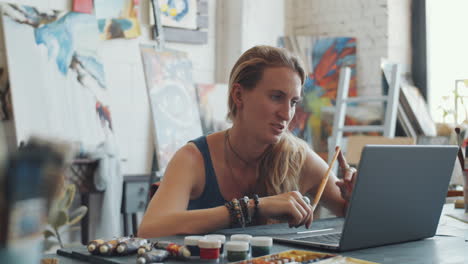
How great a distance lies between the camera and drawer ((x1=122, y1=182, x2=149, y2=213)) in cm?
329

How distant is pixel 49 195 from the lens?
386 mm

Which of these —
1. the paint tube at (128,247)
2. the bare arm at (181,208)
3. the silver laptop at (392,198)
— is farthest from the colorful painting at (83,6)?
the paint tube at (128,247)

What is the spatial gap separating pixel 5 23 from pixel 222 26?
5.48 feet

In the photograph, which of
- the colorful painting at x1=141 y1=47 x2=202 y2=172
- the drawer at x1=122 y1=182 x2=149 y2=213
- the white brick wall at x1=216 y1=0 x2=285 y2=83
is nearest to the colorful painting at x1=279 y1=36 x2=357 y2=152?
the white brick wall at x1=216 y1=0 x2=285 y2=83

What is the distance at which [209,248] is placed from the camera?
3.26ft

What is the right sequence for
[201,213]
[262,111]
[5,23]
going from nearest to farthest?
1. [201,213]
2. [262,111]
3. [5,23]

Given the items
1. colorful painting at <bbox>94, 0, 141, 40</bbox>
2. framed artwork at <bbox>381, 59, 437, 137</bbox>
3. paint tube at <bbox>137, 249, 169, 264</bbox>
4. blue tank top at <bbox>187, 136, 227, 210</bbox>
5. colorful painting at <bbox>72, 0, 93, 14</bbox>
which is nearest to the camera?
paint tube at <bbox>137, 249, 169, 264</bbox>

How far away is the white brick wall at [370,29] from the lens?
3.97 metres

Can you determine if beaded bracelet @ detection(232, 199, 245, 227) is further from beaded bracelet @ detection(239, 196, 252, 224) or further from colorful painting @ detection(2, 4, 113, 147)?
colorful painting @ detection(2, 4, 113, 147)

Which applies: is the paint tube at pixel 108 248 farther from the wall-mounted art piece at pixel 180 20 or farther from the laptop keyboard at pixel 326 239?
the wall-mounted art piece at pixel 180 20

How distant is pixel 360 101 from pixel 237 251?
9.85 feet

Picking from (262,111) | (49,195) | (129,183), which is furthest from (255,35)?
(49,195)

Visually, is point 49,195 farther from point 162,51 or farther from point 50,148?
point 162,51

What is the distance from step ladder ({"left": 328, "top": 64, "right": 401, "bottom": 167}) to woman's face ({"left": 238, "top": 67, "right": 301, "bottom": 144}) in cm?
210
